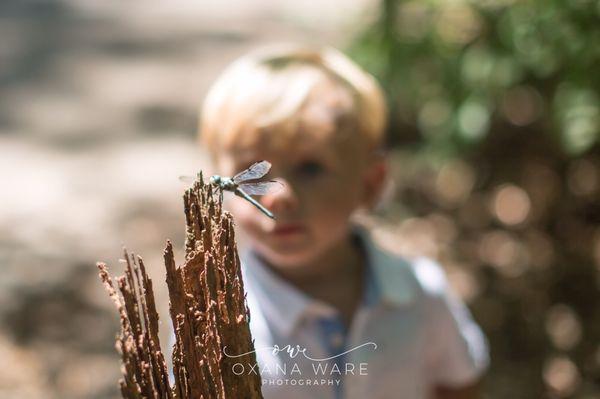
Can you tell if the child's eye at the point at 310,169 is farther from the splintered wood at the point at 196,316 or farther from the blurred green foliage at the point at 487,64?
the blurred green foliage at the point at 487,64

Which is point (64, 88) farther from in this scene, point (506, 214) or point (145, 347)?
point (145, 347)

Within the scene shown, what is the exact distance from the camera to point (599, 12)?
107 inches

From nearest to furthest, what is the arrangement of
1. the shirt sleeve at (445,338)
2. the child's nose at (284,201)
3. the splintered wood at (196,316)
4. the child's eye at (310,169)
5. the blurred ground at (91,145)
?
the splintered wood at (196,316), the child's nose at (284,201), the child's eye at (310,169), the shirt sleeve at (445,338), the blurred ground at (91,145)

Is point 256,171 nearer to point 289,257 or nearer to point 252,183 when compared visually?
point 252,183

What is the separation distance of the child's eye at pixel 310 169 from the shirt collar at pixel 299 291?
30 centimetres

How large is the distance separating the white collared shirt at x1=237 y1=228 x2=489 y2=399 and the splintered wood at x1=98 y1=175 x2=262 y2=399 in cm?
57

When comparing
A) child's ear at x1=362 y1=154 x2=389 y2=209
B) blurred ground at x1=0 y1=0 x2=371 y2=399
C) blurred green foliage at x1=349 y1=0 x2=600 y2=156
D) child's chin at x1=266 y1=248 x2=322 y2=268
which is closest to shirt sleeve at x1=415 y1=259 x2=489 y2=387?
child's ear at x1=362 y1=154 x2=389 y2=209

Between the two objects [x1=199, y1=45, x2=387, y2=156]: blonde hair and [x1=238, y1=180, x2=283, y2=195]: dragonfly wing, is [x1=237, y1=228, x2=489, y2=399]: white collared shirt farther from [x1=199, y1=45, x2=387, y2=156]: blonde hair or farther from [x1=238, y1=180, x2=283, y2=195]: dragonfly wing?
[x1=238, y1=180, x2=283, y2=195]: dragonfly wing

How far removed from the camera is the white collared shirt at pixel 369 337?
6.64 ft

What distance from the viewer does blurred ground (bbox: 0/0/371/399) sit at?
362 cm

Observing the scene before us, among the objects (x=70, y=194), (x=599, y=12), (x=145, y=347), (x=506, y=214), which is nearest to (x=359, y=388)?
(x=145, y=347)

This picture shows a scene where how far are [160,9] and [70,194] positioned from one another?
2.72 m

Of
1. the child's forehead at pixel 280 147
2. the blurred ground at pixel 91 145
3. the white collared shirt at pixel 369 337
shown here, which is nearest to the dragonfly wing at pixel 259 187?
the child's forehead at pixel 280 147

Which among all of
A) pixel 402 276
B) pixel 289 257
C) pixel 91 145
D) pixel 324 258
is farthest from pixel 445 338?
pixel 91 145
